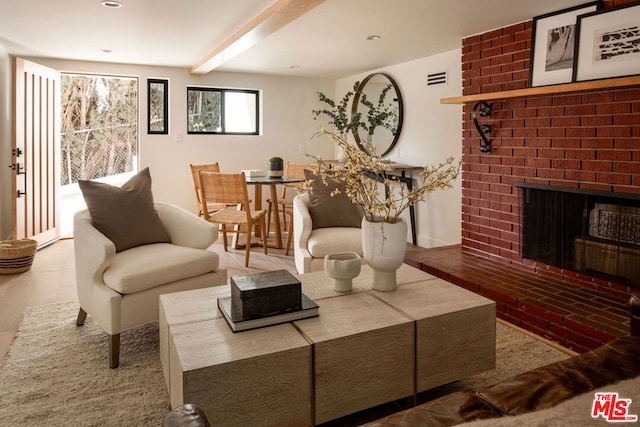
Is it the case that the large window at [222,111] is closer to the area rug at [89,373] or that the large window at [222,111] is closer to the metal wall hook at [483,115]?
the metal wall hook at [483,115]

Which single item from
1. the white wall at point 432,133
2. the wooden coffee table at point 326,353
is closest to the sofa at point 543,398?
the wooden coffee table at point 326,353

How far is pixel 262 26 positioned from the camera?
344cm

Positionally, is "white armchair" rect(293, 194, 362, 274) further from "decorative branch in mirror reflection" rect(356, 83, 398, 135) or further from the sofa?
"decorative branch in mirror reflection" rect(356, 83, 398, 135)

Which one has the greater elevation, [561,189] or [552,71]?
[552,71]

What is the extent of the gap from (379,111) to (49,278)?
3894mm

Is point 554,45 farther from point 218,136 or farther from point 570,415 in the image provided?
point 218,136

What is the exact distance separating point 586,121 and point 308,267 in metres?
2.05

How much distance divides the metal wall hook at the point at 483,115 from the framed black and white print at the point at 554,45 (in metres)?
0.43

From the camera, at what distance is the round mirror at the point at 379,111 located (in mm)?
5395

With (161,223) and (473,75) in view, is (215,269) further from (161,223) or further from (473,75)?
(473,75)

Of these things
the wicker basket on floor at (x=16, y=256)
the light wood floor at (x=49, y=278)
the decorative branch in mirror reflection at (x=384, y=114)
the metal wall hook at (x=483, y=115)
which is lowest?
the light wood floor at (x=49, y=278)

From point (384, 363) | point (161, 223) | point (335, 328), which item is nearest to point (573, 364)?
point (384, 363)

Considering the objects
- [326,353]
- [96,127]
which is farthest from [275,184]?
[96,127]

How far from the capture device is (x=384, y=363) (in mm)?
1748
